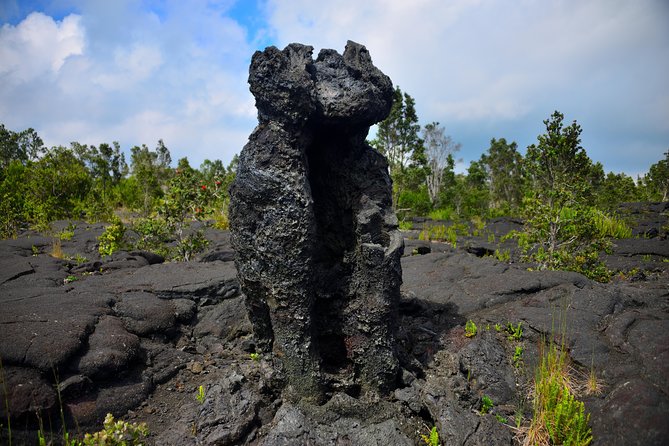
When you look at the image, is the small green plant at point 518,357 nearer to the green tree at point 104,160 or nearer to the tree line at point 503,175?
the tree line at point 503,175

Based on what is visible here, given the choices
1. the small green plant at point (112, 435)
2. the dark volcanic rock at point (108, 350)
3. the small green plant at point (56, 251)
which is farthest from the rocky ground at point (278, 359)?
the small green plant at point (56, 251)

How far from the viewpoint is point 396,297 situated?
13.0ft

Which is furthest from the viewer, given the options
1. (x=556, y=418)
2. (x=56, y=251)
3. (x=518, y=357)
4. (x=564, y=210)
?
(x=56, y=251)

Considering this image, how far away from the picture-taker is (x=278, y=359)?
12.2 ft

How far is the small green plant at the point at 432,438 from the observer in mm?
3223

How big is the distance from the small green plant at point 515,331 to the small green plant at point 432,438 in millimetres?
2035

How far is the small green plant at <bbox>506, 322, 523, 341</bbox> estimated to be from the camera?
4848 mm

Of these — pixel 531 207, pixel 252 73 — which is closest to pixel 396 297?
pixel 252 73

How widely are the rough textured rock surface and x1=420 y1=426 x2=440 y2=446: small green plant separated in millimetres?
582

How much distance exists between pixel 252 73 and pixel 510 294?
16.3 feet

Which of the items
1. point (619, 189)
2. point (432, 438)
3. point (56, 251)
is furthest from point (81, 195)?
point (619, 189)

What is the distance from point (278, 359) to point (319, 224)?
56.0 inches

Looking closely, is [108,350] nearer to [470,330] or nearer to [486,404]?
[486,404]

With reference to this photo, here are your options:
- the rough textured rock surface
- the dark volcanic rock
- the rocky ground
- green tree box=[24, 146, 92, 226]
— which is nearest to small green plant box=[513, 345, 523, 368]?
the rocky ground
